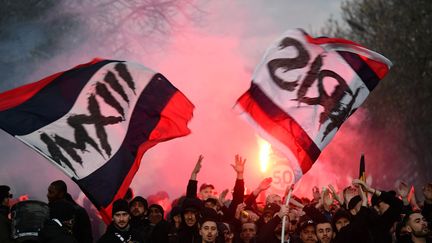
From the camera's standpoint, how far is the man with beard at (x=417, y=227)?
410 inches

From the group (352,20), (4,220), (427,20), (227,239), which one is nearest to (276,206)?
(227,239)

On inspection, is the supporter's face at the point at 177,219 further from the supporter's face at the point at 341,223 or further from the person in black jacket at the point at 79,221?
the supporter's face at the point at 341,223

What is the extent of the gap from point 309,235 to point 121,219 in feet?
→ 7.25

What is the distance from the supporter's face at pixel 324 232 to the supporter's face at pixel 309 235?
1.50ft

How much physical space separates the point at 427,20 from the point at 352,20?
641 cm

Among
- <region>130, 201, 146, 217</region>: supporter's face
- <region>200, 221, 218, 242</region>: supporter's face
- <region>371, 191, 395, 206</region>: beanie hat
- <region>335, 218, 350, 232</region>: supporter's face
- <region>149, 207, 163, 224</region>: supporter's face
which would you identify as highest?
<region>371, 191, 395, 206</region>: beanie hat

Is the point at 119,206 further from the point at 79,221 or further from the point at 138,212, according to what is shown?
the point at 138,212

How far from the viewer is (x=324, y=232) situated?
10.9 m

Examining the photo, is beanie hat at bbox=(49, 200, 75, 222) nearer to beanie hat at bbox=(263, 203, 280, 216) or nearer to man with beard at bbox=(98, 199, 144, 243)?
man with beard at bbox=(98, 199, 144, 243)

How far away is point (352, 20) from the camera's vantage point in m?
42.1

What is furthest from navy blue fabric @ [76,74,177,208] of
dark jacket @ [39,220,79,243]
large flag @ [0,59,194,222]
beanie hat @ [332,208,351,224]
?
beanie hat @ [332,208,351,224]

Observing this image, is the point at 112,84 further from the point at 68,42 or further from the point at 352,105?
the point at 68,42

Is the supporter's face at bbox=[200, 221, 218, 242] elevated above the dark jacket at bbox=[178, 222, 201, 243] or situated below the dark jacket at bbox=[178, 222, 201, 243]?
above

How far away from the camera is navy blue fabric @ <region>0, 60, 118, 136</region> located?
1167 cm
